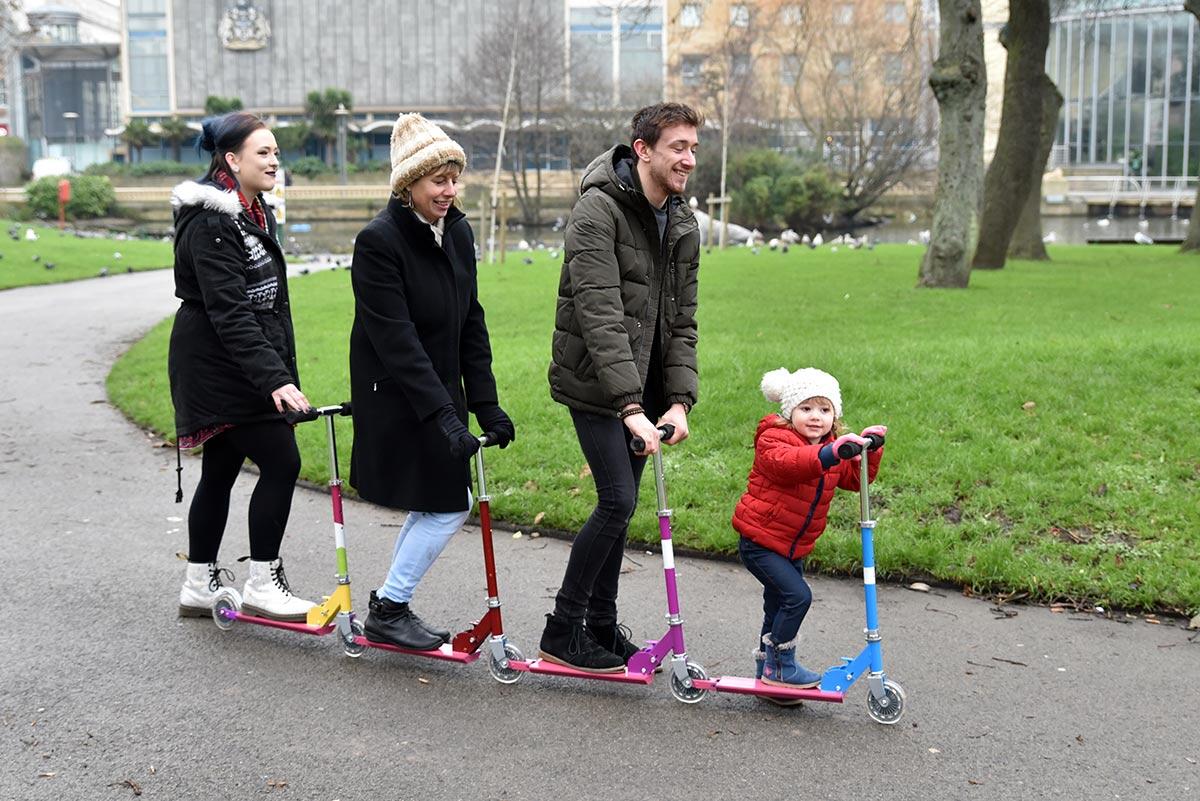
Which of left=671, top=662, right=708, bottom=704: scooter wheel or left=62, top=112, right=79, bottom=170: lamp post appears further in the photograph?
left=62, top=112, right=79, bottom=170: lamp post

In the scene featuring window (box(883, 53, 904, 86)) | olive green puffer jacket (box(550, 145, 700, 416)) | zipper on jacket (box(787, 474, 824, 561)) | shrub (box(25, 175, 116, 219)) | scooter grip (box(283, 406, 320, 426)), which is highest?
window (box(883, 53, 904, 86))

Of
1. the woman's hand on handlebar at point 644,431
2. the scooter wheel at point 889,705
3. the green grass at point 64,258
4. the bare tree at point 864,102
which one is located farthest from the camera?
the bare tree at point 864,102

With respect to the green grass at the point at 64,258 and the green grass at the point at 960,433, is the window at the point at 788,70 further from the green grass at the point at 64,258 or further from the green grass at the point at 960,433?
the green grass at the point at 960,433

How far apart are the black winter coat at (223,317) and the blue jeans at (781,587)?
2006 mm

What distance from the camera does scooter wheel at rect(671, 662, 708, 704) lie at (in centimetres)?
472

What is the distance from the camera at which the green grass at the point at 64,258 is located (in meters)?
26.0

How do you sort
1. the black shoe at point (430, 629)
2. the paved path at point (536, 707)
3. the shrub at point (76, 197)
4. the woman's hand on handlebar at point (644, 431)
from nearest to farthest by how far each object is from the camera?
the paved path at point (536, 707) < the woman's hand on handlebar at point (644, 431) < the black shoe at point (430, 629) < the shrub at point (76, 197)

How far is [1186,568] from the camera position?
20.1 ft

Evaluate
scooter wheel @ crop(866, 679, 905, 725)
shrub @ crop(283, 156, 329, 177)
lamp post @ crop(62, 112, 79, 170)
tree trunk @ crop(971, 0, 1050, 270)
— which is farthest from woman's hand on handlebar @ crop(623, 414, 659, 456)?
lamp post @ crop(62, 112, 79, 170)

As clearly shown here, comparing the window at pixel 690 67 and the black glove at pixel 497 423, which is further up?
the window at pixel 690 67

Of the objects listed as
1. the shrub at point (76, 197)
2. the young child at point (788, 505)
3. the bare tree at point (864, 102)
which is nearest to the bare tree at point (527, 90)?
the bare tree at point (864, 102)

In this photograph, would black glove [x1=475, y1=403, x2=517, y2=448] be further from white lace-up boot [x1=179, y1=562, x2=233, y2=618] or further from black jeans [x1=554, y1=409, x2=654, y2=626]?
white lace-up boot [x1=179, y1=562, x2=233, y2=618]

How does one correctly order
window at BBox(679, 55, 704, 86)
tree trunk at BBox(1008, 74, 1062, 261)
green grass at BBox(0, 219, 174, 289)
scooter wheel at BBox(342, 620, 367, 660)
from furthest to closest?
window at BBox(679, 55, 704, 86) < green grass at BBox(0, 219, 174, 289) < tree trunk at BBox(1008, 74, 1062, 261) < scooter wheel at BBox(342, 620, 367, 660)

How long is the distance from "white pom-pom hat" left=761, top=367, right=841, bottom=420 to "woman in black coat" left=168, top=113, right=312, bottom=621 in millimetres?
1925
